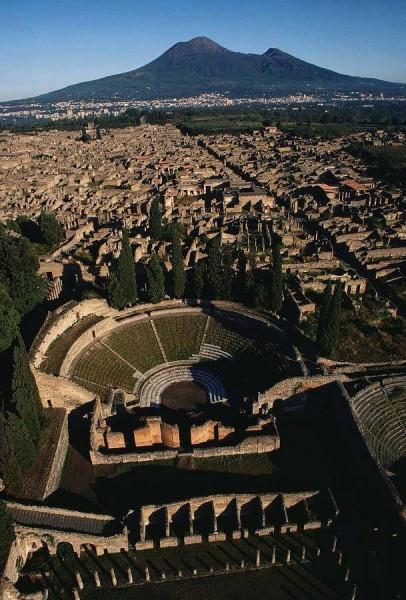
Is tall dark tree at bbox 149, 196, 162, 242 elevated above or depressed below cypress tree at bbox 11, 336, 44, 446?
above

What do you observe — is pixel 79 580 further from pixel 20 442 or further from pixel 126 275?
pixel 126 275

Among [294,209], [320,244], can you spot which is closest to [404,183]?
[294,209]

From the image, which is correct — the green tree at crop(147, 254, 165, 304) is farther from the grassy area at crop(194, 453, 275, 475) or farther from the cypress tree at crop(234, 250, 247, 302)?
the grassy area at crop(194, 453, 275, 475)

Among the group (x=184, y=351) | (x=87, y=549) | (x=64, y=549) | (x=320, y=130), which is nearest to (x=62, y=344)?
(x=184, y=351)

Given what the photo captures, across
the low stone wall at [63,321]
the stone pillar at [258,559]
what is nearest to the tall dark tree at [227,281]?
the low stone wall at [63,321]

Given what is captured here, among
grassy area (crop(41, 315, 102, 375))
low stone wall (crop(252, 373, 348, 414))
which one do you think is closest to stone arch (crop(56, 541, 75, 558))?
grassy area (crop(41, 315, 102, 375))

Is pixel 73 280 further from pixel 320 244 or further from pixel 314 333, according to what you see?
pixel 320 244

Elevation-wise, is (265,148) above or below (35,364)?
above
